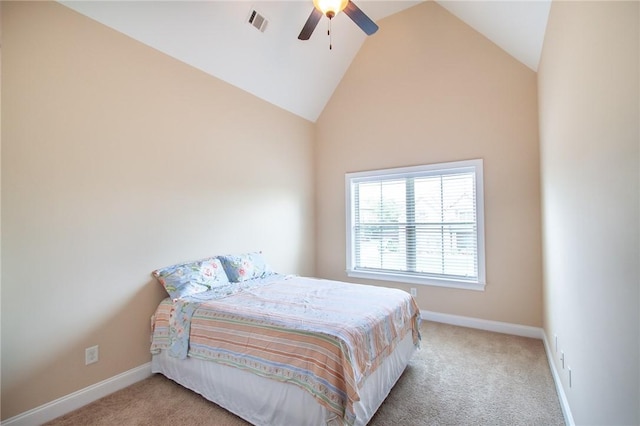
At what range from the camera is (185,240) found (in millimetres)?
2998

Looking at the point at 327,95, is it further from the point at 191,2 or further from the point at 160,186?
the point at 160,186

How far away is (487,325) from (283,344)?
279 cm

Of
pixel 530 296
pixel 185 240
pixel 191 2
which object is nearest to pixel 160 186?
pixel 185 240

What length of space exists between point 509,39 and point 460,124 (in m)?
0.95

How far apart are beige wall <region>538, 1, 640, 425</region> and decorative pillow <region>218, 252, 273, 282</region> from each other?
2.76m

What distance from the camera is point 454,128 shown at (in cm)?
368

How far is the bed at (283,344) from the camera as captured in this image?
1698 mm

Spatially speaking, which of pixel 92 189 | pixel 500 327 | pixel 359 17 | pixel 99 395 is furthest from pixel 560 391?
pixel 92 189

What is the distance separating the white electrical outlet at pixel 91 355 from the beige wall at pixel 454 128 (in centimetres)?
309

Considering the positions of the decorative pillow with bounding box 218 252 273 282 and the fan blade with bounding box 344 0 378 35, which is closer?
the fan blade with bounding box 344 0 378 35

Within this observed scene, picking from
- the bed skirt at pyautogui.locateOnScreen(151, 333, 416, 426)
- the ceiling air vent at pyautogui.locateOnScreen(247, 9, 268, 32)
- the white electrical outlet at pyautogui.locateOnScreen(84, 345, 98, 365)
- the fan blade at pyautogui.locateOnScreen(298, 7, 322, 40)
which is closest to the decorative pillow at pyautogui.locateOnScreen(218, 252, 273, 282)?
the bed skirt at pyautogui.locateOnScreen(151, 333, 416, 426)

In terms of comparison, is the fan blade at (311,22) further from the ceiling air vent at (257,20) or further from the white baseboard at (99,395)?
the white baseboard at (99,395)

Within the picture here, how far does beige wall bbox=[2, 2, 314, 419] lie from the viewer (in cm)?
199

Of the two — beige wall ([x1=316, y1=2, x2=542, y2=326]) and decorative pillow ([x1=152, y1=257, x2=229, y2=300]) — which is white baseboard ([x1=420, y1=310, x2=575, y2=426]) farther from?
decorative pillow ([x1=152, y1=257, x2=229, y2=300])
